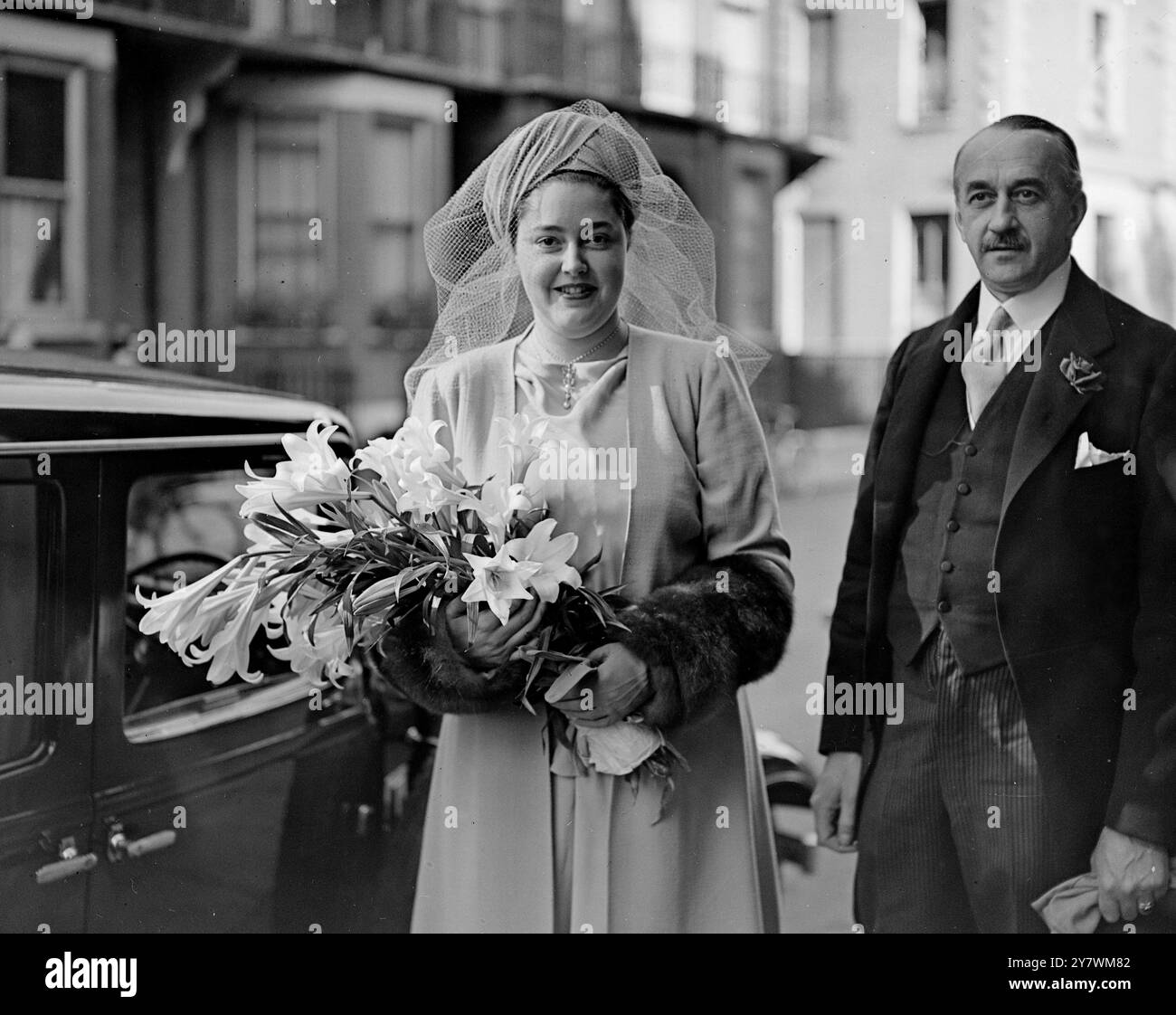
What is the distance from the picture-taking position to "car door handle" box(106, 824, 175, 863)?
2988 mm

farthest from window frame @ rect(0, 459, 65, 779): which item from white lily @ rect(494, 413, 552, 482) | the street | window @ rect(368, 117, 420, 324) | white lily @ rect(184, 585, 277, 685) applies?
the street

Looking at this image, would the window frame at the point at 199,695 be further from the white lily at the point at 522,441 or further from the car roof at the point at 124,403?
the white lily at the point at 522,441

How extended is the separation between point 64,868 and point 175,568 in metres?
0.73

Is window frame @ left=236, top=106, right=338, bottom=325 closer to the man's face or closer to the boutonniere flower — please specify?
the man's face

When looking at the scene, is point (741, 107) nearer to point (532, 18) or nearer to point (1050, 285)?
point (532, 18)

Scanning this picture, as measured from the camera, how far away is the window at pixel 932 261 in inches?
120

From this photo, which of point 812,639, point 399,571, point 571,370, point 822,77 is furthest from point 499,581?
point 822,77

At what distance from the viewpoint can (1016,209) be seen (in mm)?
3002

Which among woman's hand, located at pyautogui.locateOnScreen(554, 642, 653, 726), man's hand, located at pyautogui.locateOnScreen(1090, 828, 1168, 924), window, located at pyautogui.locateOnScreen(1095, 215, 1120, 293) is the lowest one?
man's hand, located at pyautogui.locateOnScreen(1090, 828, 1168, 924)

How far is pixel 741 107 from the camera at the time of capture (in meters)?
3.21
